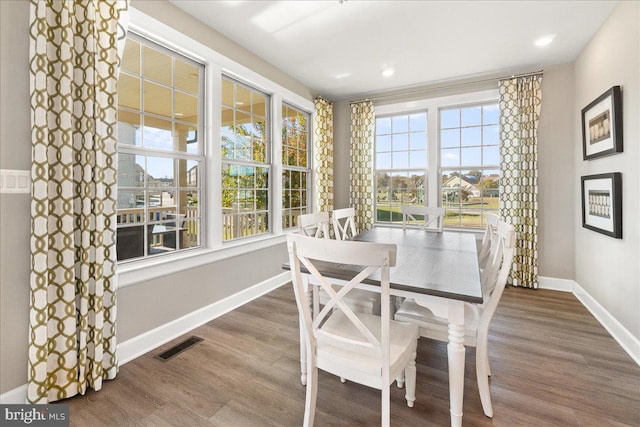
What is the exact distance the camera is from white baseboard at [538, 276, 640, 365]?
2215mm

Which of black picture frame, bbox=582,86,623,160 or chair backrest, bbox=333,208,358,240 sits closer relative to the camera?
black picture frame, bbox=582,86,623,160

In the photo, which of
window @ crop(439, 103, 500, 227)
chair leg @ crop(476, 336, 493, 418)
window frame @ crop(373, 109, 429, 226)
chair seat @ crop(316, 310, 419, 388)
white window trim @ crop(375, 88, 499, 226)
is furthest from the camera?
window frame @ crop(373, 109, 429, 226)

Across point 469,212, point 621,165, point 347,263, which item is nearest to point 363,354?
point 347,263

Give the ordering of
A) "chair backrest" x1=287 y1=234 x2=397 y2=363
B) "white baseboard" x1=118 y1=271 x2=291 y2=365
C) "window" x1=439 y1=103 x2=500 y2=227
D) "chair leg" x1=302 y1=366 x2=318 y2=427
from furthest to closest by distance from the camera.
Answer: "window" x1=439 y1=103 x2=500 y2=227 < "white baseboard" x1=118 y1=271 x2=291 y2=365 < "chair leg" x1=302 y1=366 x2=318 y2=427 < "chair backrest" x1=287 y1=234 x2=397 y2=363

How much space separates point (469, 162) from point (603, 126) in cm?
156

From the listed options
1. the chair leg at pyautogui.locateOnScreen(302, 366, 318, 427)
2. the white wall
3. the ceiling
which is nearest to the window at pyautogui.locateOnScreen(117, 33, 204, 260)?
the ceiling

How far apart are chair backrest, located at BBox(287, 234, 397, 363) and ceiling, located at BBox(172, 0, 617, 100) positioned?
221 centimetres

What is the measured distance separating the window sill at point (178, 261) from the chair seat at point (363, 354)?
1557 millimetres

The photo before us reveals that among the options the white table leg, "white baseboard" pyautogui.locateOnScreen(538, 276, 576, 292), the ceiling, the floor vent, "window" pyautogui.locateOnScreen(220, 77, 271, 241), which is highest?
the ceiling

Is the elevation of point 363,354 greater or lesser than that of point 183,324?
greater

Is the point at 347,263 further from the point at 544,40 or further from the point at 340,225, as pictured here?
the point at 544,40

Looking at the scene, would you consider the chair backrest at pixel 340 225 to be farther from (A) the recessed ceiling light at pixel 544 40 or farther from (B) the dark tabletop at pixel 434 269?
(A) the recessed ceiling light at pixel 544 40

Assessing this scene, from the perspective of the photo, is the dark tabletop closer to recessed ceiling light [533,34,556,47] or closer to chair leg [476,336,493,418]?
chair leg [476,336,493,418]

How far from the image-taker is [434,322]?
1.66 m
